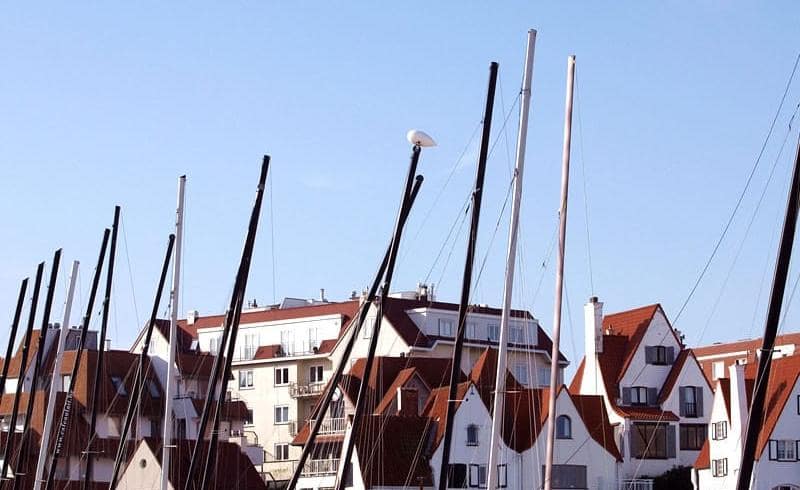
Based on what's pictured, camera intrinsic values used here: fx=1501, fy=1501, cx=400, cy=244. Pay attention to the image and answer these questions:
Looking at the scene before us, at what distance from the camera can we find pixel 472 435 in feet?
290

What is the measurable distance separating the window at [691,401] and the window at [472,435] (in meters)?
15.4

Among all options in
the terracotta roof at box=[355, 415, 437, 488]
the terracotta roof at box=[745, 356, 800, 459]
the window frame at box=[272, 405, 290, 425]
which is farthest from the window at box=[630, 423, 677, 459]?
the window frame at box=[272, 405, 290, 425]

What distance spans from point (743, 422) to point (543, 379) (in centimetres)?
3676

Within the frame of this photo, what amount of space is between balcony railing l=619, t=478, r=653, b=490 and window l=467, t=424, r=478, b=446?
31.5 ft

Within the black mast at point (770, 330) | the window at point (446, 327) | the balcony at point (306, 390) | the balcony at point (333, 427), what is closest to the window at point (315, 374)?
the balcony at point (306, 390)

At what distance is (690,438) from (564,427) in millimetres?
10864

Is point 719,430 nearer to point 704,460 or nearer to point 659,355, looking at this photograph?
point 704,460

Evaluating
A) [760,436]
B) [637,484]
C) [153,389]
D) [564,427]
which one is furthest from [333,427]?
[760,436]

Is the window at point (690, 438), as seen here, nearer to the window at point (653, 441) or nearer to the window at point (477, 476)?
the window at point (653, 441)

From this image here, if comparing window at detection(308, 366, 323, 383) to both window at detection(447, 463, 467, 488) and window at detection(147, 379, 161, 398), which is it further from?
window at detection(447, 463, 467, 488)

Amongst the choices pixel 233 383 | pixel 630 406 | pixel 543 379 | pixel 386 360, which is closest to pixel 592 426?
pixel 630 406

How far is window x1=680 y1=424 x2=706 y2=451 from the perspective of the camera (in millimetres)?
95438

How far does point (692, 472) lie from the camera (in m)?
89.3

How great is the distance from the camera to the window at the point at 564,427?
3514 inches
